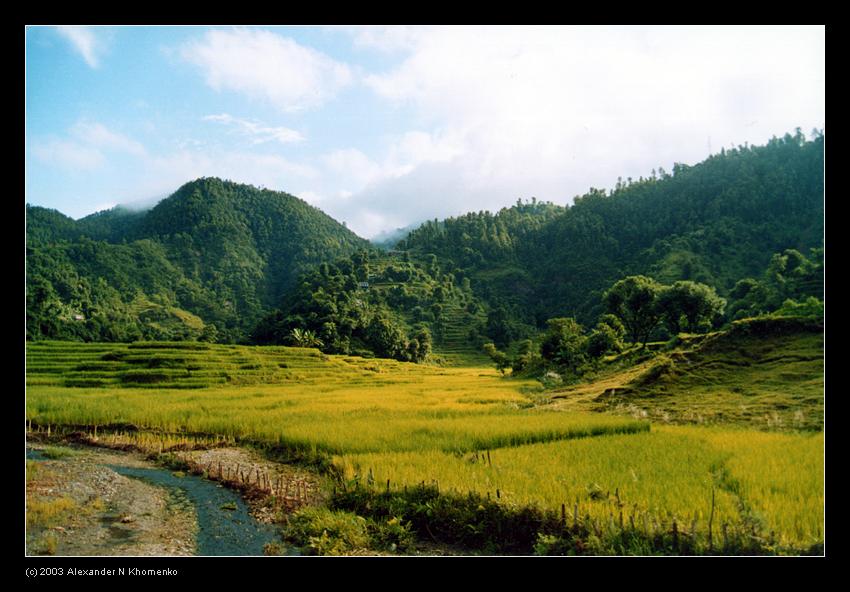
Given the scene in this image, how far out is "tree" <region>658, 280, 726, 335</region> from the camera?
4594 centimetres

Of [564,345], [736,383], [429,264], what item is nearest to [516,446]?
[736,383]

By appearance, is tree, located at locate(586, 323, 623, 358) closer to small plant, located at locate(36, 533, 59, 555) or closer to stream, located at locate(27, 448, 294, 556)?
stream, located at locate(27, 448, 294, 556)

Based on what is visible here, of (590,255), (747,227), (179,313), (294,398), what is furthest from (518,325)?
(294,398)

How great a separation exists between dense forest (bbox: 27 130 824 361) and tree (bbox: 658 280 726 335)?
0.99 feet

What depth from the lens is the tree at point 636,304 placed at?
49.7 metres

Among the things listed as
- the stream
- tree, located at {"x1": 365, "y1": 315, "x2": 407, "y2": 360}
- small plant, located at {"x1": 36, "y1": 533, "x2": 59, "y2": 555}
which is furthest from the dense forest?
small plant, located at {"x1": 36, "y1": 533, "x2": 59, "y2": 555}

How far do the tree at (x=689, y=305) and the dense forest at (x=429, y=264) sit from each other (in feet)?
0.99

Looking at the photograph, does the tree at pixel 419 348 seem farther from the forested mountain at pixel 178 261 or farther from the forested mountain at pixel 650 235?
the forested mountain at pixel 178 261

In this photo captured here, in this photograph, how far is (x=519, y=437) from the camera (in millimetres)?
15758

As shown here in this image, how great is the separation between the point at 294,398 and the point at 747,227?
99999 millimetres

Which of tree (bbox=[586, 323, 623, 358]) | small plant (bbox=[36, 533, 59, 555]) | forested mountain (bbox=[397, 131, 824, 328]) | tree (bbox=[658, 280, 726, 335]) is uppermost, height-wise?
forested mountain (bbox=[397, 131, 824, 328])

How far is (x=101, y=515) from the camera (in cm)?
1206

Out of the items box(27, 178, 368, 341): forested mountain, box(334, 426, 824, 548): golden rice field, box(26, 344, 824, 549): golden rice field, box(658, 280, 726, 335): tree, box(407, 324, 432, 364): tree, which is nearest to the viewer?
box(334, 426, 824, 548): golden rice field
